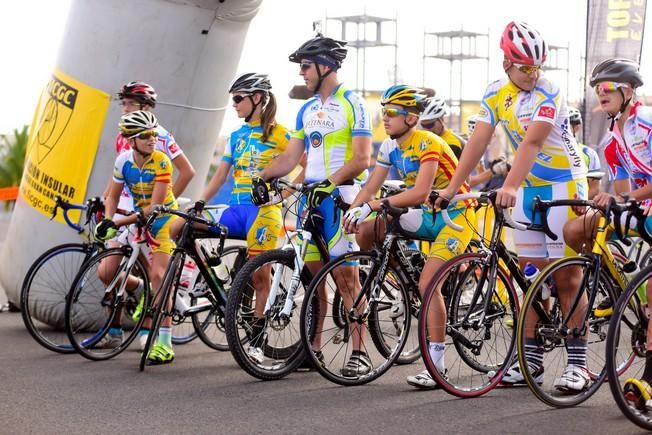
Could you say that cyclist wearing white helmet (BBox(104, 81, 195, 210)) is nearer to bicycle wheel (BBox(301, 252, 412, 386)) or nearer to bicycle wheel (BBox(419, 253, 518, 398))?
bicycle wheel (BBox(301, 252, 412, 386))

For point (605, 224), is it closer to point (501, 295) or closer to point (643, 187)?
point (643, 187)

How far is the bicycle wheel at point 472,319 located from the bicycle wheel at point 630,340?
0.78m

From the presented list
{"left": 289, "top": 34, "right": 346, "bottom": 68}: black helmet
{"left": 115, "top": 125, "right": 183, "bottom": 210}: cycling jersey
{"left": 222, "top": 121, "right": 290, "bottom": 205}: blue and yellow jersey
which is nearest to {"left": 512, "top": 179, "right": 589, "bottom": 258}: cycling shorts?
{"left": 289, "top": 34, "right": 346, "bottom": 68}: black helmet

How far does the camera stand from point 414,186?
7293 mm

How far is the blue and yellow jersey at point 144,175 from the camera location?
28.1ft

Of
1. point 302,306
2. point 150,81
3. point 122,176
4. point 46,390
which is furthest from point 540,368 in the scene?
point 150,81

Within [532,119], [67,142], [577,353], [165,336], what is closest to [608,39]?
[67,142]

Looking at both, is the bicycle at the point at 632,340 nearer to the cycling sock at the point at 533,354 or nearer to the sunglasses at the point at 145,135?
the cycling sock at the point at 533,354

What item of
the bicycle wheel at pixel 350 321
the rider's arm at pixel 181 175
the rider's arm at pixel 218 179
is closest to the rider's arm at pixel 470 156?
the bicycle wheel at pixel 350 321

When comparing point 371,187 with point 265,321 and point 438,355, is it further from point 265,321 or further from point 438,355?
point 438,355

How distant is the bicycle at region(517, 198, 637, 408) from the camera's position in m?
6.29

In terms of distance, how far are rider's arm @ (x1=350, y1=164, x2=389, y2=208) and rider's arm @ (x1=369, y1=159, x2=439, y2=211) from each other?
248 millimetres

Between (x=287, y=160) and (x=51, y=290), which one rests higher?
(x=287, y=160)

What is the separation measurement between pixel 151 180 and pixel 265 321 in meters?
1.71
